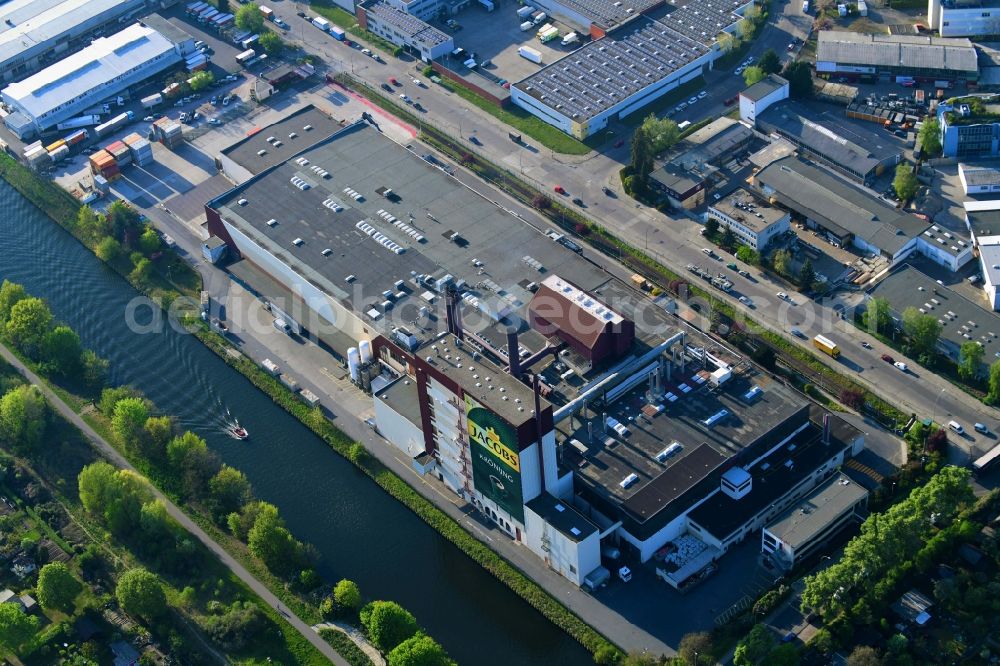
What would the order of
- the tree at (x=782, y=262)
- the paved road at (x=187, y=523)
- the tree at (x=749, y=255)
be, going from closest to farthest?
the paved road at (x=187, y=523), the tree at (x=782, y=262), the tree at (x=749, y=255)

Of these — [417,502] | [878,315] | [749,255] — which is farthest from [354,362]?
[878,315]

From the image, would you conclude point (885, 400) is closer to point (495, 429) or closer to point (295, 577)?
point (495, 429)

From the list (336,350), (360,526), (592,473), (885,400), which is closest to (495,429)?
(592,473)

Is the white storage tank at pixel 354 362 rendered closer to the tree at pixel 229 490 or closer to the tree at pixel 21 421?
the tree at pixel 229 490

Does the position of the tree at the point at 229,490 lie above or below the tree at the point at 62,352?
below

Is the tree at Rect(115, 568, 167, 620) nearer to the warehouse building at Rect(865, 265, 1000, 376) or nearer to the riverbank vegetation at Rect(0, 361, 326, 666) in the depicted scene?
the riverbank vegetation at Rect(0, 361, 326, 666)

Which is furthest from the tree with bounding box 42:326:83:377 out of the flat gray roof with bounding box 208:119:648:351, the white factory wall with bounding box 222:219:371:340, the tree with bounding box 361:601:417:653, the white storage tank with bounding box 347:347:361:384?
the tree with bounding box 361:601:417:653

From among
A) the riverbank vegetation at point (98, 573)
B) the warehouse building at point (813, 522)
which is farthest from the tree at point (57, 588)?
the warehouse building at point (813, 522)
